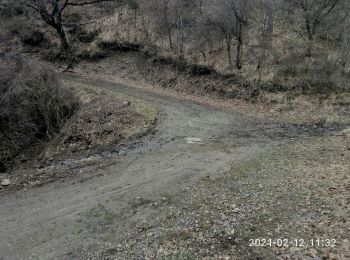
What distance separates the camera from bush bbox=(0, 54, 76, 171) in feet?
49.5

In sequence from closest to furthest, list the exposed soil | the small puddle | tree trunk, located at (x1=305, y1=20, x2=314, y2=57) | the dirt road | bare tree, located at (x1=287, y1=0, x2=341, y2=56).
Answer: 1. the dirt road
2. the small puddle
3. the exposed soil
4. tree trunk, located at (x1=305, y1=20, x2=314, y2=57)
5. bare tree, located at (x1=287, y1=0, x2=341, y2=56)

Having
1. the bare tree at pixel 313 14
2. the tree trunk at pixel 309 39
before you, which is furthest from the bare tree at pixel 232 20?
the tree trunk at pixel 309 39

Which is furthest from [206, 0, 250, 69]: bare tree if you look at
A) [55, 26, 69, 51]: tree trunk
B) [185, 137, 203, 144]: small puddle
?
[55, 26, 69, 51]: tree trunk

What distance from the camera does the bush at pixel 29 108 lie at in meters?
15.1

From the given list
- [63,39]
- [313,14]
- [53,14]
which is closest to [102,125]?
[63,39]

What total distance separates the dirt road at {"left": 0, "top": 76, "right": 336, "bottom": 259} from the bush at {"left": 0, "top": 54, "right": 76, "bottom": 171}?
4.40 meters

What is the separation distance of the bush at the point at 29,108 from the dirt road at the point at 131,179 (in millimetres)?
4403

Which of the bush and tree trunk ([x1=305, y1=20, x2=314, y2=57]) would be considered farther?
tree trunk ([x1=305, y1=20, x2=314, y2=57])

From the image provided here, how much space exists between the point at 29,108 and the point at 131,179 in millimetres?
7464

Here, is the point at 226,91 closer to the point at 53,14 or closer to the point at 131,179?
the point at 131,179

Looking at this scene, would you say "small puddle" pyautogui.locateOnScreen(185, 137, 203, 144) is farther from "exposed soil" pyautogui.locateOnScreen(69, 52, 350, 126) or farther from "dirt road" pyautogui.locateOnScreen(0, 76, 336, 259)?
"exposed soil" pyautogui.locateOnScreen(69, 52, 350, 126)

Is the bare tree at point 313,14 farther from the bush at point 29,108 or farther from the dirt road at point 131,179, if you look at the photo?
the bush at point 29,108

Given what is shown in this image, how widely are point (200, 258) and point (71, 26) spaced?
81.3ft

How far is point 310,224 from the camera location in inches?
297
